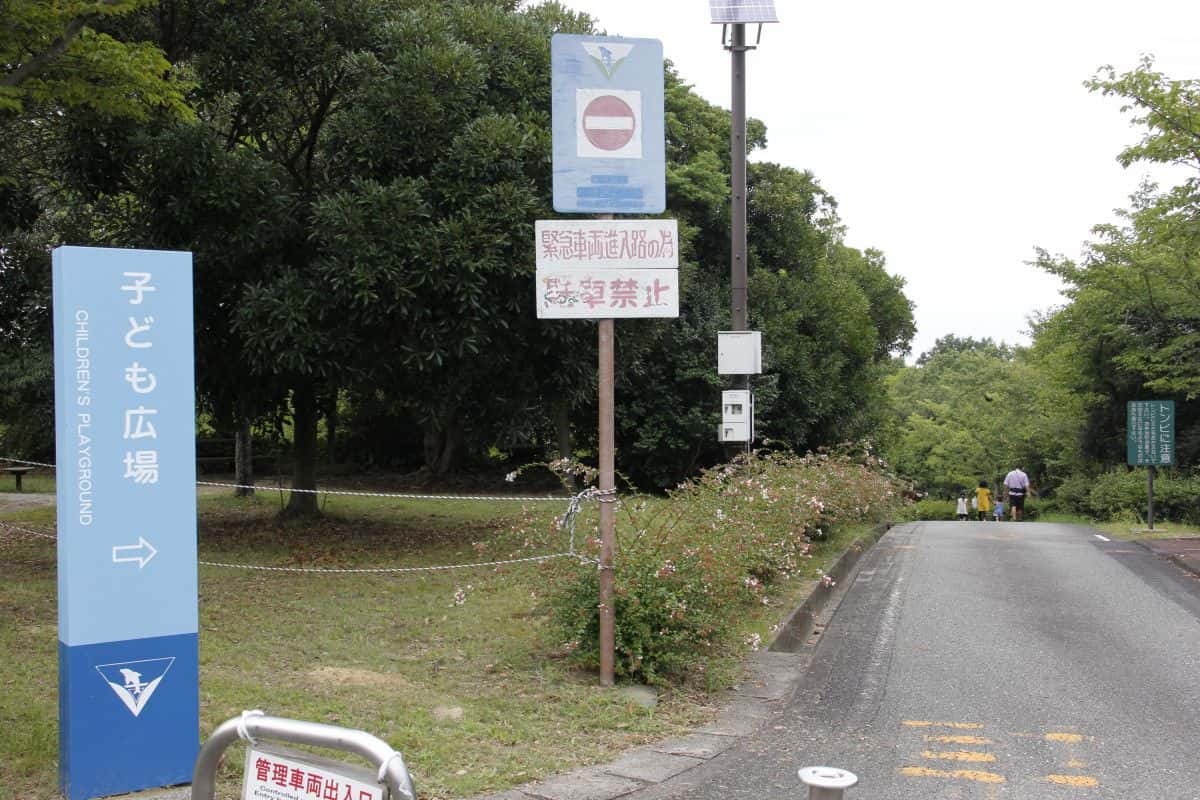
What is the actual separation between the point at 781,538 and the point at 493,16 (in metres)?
7.25

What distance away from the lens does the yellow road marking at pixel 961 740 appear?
17.9 ft

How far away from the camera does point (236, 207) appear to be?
10.9 meters

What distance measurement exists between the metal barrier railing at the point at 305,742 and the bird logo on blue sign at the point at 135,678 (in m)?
1.78

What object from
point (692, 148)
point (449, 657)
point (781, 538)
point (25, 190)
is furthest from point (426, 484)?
point (449, 657)

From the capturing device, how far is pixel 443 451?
86.1 ft

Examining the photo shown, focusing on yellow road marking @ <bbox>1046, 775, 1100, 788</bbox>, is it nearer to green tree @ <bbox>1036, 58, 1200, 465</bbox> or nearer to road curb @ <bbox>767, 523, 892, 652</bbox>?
road curb @ <bbox>767, 523, 892, 652</bbox>

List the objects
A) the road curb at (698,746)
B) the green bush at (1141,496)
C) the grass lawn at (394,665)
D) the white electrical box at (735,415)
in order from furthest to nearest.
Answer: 1. the green bush at (1141,496)
2. the white electrical box at (735,415)
3. the grass lawn at (394,665)
4. the road curb at (698,746)

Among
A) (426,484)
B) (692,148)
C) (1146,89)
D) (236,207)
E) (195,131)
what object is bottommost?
(426,484)

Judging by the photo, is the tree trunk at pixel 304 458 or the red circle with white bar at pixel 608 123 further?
the tree trunk at pixel 304 458

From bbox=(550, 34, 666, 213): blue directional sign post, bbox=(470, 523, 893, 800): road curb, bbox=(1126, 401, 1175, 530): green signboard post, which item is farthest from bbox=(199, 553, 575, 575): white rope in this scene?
bbox=(1126, 401, 1175, 530): green signboard post

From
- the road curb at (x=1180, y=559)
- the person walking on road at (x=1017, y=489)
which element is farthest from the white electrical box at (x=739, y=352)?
the person walking on road at (x=1017, y=489)

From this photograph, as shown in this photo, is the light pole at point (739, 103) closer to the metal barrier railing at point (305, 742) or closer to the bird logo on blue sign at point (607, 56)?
the bird logo on blue sign at point (607, 56)

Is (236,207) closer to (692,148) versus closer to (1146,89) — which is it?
(1146,89)

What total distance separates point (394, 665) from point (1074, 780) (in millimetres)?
4006
